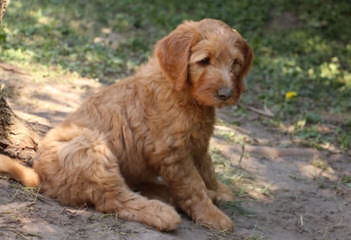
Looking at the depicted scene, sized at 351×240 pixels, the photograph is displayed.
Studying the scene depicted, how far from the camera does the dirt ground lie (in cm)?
432

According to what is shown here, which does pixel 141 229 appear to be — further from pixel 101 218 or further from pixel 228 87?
pixel 228 87

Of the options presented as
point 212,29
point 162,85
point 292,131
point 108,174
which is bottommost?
point 292,131

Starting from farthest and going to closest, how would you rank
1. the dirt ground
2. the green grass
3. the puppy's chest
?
the green grass
the puppy's chest
the dirt ground

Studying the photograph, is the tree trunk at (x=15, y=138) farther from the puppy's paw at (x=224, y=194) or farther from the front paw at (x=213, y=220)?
the puppy's paw at (x=224, y=194)

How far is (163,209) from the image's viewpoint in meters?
4.61

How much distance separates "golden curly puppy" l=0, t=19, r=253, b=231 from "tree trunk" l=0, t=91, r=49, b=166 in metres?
0.61

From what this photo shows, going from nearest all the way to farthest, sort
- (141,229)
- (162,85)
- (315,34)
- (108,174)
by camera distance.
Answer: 1. (141,229)
2. (108,174)
3. (162,85)
4. (315,34)

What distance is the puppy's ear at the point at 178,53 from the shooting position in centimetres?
477

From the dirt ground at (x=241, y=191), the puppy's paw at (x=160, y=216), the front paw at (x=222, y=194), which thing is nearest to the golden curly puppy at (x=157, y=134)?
the puppy's paw at (x=160, y=216)

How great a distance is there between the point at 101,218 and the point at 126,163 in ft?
2.41

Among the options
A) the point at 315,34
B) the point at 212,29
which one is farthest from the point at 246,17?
the point at 212,29

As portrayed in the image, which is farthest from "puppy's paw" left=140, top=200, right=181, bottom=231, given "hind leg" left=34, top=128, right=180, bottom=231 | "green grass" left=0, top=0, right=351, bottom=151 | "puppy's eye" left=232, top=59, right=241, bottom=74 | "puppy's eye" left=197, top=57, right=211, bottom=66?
"green grass" left=0, top=0, right=351, bottom=151

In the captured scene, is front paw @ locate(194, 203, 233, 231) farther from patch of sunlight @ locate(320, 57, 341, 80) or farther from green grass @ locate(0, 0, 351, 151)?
patch of sunlight @ locate(320, 57, 341, 80)

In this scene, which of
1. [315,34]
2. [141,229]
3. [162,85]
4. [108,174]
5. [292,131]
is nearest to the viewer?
[141,229]
